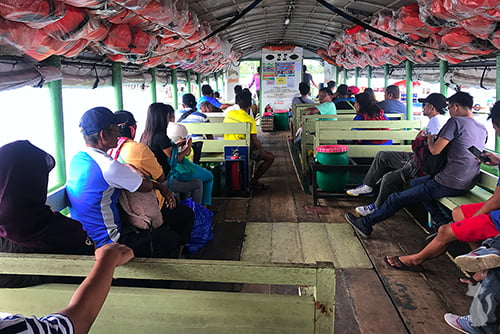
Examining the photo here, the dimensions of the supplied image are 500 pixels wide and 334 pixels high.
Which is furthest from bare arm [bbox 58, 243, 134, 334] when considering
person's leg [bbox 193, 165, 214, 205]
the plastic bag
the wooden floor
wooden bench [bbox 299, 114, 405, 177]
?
wooden bench [bbox 299, 114, 405, 177]

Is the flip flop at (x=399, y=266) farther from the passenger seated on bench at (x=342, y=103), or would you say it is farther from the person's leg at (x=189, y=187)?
the passenger seated on bench at (x=342, y=103)

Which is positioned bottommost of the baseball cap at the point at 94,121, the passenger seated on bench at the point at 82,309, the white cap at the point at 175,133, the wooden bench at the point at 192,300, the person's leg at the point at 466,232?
the person's leg at the point at 466,232

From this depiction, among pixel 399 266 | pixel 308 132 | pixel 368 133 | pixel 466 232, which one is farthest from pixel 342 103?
pixel 466 232

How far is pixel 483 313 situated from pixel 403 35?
4.63m

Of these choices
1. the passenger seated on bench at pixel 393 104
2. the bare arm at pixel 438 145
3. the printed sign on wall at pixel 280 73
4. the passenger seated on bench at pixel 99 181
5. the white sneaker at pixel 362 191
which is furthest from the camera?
the printed sign on wall at pixel 280 73

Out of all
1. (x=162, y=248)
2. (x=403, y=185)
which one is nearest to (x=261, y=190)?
(x=403, y=185)

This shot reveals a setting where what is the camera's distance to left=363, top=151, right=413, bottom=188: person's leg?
5230 mm

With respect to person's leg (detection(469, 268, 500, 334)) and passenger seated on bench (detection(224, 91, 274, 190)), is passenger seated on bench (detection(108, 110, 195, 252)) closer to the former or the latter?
person's leg (detection(469, 268, 500, 334))

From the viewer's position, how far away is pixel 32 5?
271 cm

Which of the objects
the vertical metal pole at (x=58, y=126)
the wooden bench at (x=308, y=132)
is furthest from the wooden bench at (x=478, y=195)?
the vertical metal pole at (x=58, y=126)

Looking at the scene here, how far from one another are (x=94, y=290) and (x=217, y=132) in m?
5.06

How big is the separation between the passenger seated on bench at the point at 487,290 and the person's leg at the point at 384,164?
8.85 feet

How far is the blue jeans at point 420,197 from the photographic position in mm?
4000

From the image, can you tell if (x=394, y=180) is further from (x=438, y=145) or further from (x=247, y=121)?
(x=247, y=121)
